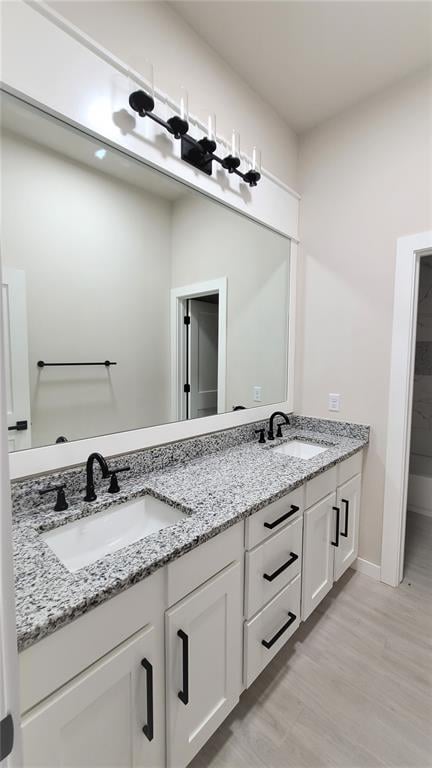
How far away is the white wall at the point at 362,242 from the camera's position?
73.5 inches

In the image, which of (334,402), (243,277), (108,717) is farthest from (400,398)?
(108,717)

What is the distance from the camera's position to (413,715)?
133 cm

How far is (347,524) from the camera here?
199 centimetres

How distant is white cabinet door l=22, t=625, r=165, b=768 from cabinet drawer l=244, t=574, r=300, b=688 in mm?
411

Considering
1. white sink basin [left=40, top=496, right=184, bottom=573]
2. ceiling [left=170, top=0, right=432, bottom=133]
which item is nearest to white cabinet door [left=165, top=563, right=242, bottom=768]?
white sink basin [left=40, top=496, right=184, bottom=573]

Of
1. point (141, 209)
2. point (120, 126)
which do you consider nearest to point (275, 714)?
point (141, 209)

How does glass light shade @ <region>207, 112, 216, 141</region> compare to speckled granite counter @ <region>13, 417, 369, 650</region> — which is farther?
glass light shade @ <region>207, 112, 216, 141</region>

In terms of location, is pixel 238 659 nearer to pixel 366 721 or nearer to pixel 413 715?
pixel 366 721

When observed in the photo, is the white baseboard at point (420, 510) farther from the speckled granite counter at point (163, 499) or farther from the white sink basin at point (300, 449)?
the white sink basin at point (300, 449)

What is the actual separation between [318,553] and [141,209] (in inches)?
75.6

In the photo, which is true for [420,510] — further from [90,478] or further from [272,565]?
[90,478]

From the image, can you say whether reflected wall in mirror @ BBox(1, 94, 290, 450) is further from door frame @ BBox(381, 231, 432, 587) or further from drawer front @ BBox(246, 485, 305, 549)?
door frame @ BBox(381, 231, 432, 587)

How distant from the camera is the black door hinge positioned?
438 mm

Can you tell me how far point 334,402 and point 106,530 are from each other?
1646 millimetres
